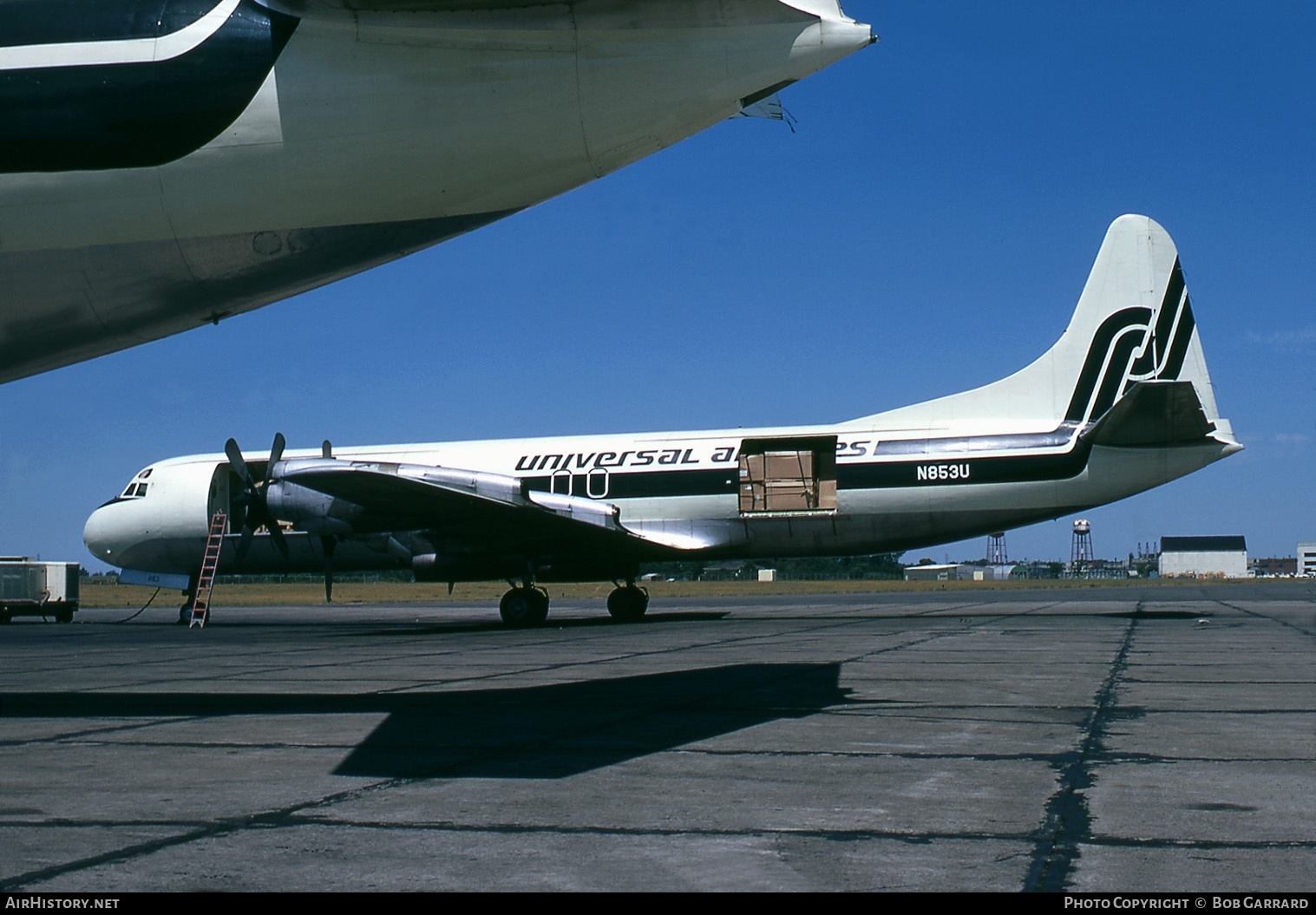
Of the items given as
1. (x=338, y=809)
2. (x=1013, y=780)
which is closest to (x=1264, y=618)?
(x=1013, y=780)

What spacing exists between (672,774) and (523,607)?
66.7 ft

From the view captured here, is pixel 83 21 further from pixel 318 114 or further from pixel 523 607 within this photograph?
pixel 523 607

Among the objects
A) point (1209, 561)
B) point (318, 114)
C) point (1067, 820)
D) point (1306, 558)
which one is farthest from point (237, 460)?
point (1306, 558)

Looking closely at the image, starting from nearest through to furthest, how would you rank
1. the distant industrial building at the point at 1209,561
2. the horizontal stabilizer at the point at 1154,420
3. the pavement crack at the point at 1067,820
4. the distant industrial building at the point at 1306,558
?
the pavement crack at the point at 1067,820 < the horizontal stabilizer at the point at 1154,420 < the distant industrial building at the point at 1209,561 < the distant industrial building at the point at 1306,558

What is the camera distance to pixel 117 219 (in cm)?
775

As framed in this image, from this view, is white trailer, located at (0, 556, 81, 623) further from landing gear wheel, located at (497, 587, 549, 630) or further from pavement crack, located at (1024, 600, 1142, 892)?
pavement crack, located at (1024, 600, 1142, 892)

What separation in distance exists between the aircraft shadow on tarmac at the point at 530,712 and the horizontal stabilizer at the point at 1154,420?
12.9 m

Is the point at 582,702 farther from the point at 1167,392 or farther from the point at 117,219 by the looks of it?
the point at 1167,392

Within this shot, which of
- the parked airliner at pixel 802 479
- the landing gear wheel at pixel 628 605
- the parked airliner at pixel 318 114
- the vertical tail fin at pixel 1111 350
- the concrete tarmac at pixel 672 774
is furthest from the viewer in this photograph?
the landing gear wheel at pixel 628 605

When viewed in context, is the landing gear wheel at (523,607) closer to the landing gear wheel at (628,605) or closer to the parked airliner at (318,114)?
the landing gear wheel at (628,605)

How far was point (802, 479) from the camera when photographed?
2744 centimetres

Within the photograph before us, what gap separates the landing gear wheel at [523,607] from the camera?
88.1 feet

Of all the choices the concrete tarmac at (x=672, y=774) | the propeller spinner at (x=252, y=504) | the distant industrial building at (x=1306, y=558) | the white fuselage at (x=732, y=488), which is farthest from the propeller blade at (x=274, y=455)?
the distant industrial building at (x=1306, y=558)

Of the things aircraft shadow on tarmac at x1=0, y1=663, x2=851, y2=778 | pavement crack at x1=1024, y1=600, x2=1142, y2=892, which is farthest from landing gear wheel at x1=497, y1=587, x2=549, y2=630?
pavement crack at x1=1024, y1=600, x2=1142, y2=892
